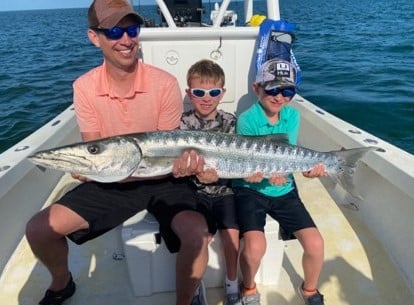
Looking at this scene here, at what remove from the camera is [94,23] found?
254 centimetres

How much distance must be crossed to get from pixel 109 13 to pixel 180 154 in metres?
0.97

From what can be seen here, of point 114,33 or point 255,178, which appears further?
point 255,178

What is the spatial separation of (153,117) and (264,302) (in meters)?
1.46

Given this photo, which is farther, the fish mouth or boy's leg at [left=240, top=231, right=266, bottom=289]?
boy's leg at [left=240, top=231, right=266, bottom=289]

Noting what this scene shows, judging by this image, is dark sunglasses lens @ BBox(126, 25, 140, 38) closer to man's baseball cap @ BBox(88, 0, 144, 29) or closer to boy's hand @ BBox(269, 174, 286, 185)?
man's baseball cap @ BBox(88, 0, 144, 29)

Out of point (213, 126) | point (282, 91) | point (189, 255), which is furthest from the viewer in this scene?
point (213, 126)

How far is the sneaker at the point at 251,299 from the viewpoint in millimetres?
2555

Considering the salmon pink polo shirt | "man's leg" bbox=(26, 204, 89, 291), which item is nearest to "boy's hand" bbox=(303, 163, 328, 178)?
the salmon pink polo shirt

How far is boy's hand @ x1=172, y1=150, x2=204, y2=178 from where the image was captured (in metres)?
2.44

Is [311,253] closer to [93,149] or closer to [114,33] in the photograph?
[93,149]

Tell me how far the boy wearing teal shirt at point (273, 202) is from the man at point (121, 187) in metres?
0.33

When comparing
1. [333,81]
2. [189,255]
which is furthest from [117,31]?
[333,81]

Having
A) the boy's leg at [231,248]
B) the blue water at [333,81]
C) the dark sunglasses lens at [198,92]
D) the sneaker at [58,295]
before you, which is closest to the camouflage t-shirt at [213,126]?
the dark sunglasses lens at [198,92]

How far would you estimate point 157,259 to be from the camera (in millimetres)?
2621
